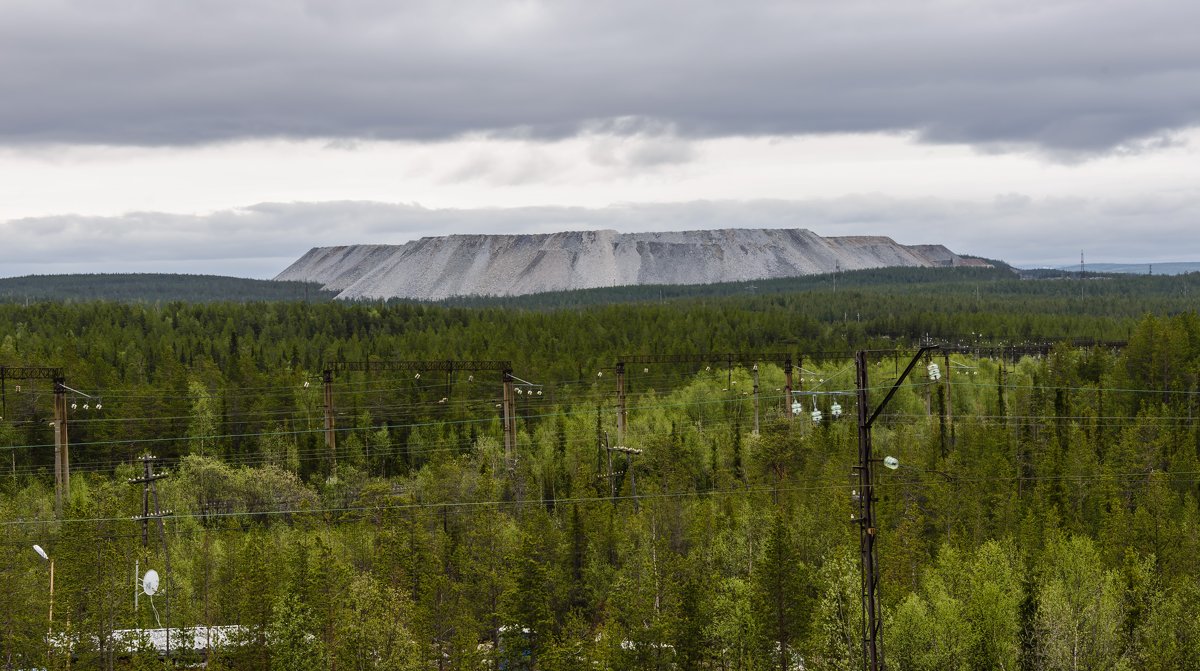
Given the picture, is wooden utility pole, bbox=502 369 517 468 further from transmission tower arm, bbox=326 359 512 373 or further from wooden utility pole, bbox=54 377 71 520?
wooden utility pole, bbox=54 377 71 520

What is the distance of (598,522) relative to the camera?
70.7m

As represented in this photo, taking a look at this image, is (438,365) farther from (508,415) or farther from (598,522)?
(598,522)

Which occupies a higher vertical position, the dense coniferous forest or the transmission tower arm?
the transmission tower arm

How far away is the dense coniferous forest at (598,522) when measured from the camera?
49344mm

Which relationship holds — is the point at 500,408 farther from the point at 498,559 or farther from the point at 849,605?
the point at 849,605

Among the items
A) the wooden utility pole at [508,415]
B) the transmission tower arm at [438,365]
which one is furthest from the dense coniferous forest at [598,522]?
the transmission tower arm at [438,365]

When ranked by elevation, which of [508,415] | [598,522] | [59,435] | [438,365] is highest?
[438,365]

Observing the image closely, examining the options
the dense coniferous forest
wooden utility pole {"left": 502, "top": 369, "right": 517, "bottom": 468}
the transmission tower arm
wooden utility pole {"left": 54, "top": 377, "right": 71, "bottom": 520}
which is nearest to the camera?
the dense coniferous forest

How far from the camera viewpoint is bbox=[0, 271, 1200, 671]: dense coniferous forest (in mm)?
49344

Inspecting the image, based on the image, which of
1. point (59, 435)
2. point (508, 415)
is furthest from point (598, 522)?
point (59, 435)

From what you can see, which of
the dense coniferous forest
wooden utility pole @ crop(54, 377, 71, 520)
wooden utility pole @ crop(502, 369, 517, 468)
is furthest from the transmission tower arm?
wooden utility pole @ crop(54, 377, 71, 520)

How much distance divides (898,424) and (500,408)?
4057cm

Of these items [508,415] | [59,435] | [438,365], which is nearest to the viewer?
[59,435]

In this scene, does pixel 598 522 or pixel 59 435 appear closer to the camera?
pixel 59 435
